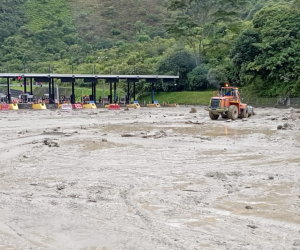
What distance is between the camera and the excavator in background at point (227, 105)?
3392cm

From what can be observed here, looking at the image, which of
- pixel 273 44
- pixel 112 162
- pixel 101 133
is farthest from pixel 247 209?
pixel 273 44

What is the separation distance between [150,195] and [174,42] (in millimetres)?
82666

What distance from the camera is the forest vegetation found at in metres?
56.0

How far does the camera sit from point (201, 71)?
66.2m

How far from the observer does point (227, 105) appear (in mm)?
Result: 34281

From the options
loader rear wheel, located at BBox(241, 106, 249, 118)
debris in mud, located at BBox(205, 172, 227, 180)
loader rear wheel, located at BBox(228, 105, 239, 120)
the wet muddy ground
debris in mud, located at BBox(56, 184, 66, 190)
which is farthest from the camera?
loader rear wheel, located at BBox(241, 106, 249, 118)

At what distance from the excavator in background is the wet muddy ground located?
41.9 ft

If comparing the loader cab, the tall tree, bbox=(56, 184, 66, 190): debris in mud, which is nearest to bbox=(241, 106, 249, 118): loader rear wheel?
the loader cab

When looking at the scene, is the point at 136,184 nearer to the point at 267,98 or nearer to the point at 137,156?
the point at 137,156

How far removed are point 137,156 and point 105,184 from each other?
509 centimetres

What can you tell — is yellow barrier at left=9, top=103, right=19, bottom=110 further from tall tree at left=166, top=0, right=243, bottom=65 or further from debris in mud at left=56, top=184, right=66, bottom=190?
debris in mud at left=56, top=184, right=66, bottom=190

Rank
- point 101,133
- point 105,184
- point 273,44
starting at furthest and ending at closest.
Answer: point 273,44 < point 101,133 < point 105,184

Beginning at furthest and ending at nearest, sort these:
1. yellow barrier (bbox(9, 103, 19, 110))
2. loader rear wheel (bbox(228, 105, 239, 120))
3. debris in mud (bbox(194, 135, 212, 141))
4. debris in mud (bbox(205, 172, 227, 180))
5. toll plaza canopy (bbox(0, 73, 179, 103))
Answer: toll plaza canopy (bbox(0, 73, 179, 103)) → yellow barrier (bbox(9, 103, 19, 110)) → loader rear wheel (bbox(228, 105, 239, 120)) → debris in mud (bbox(194, 135, 212, 141)) → debris in mud (bbox(205, 172, 227, 180))

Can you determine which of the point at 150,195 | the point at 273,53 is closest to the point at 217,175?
the point at 150,195
